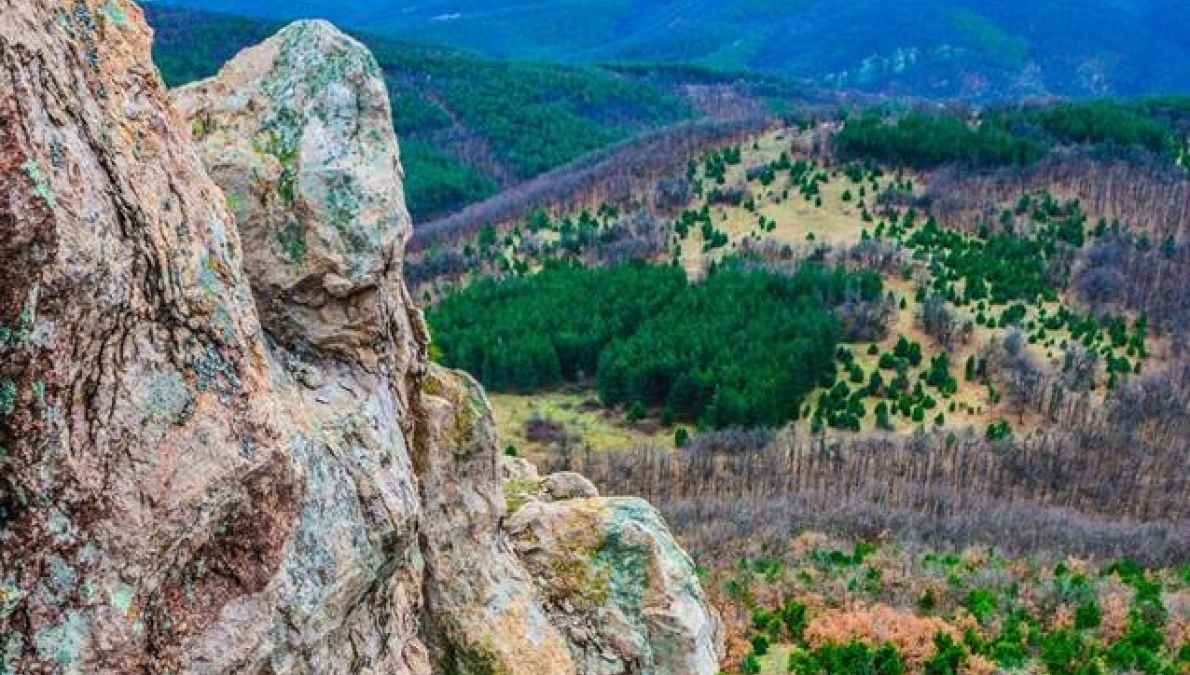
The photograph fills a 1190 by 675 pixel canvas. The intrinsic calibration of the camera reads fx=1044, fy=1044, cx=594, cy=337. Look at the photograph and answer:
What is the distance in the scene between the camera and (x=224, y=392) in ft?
22.8

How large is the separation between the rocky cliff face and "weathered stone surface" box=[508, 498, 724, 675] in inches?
24.0

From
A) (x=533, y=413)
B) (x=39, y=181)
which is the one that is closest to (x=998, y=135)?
(x=533, y=413)

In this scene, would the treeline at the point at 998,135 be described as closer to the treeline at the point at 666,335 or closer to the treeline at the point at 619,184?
the treeline at the point at 619,184

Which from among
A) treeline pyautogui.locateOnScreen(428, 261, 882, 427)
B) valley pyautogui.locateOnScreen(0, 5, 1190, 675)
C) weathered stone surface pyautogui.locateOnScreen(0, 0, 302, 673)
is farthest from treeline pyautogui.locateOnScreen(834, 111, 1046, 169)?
weathered stone surface pyautogui.locateOnScreen(0, 0, 302, 673)

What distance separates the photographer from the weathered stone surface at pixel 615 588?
12609mm

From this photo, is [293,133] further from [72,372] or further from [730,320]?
[730,320]

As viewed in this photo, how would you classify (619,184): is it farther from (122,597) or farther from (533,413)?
(122,597)

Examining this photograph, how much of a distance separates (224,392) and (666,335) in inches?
1899

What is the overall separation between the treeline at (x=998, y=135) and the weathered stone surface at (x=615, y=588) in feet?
236

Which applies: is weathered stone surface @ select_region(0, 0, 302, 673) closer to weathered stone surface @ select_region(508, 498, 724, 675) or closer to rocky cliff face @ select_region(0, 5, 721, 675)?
rocky cliff face @ select_region(0, 5, 721, 675)

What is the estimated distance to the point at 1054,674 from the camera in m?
19.6

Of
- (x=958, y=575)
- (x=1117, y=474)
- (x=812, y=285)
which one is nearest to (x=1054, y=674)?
(x=958, y=575)

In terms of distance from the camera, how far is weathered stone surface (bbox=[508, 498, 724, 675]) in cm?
1261

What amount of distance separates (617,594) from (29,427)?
838 centimetres
